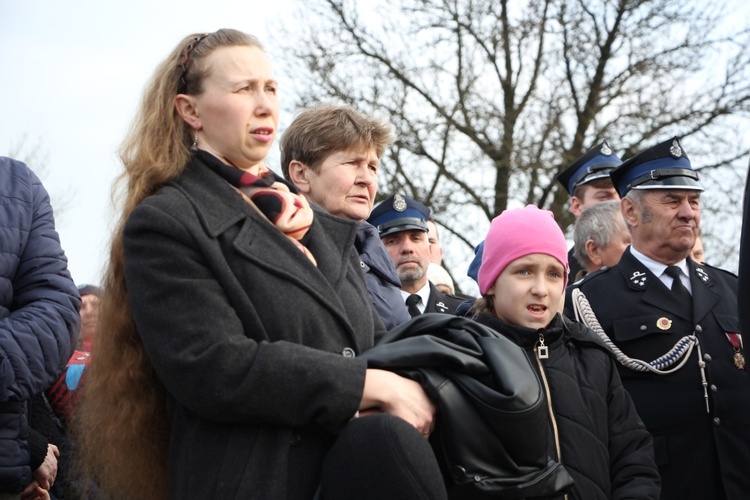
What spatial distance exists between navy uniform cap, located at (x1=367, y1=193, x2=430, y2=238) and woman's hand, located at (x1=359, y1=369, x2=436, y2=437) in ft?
9.24

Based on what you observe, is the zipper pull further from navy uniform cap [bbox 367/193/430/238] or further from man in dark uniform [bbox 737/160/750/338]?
navy uniform cap [bbox 367/193/430/238]

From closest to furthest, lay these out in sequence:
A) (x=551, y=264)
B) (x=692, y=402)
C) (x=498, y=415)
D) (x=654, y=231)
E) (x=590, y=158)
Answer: (x=498, y=415) → (x=551, y=264) → (x=692, y=402) → (x=654, y=231) → (x=590, y=158)

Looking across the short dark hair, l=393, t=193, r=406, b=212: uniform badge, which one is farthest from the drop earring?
l=393, t=193, r=406, b=212: uniform badge

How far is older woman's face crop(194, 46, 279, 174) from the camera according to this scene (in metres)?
2.78

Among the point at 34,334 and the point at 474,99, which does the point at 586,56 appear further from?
the point at 34,334

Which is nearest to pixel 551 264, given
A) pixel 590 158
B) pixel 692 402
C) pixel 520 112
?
pixel 692 402

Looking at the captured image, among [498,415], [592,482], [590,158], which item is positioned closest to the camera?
[498,415]

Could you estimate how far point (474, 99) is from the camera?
50.5 feet

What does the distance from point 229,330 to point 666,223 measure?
3048mm

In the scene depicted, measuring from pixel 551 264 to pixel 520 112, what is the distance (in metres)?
11.7

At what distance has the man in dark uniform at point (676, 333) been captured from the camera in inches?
176

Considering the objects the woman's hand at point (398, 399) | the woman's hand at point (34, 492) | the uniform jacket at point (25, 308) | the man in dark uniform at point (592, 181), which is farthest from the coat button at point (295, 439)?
the man in dark uniform at point (592, 181)

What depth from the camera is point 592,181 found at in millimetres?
6879

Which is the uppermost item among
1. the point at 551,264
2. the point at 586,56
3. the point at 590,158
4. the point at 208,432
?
the point at 586,56
